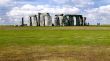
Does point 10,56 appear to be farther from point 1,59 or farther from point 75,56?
point 75,56

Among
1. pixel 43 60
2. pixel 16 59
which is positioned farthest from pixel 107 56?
pixel 16 59

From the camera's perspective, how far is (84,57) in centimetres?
2452

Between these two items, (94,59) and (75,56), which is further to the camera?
(75,56)

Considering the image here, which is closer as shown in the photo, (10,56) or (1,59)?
(1,59)

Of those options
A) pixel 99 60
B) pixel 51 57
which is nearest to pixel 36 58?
pixel 51 57

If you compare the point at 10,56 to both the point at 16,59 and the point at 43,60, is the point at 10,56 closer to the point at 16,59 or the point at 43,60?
the point at 16,59

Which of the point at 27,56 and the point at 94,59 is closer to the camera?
the point at 94,59

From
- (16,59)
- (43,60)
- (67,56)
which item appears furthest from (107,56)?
(16,59)

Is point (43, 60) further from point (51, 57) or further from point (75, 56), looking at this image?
point (75, 56)

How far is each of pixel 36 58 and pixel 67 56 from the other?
240 centimetres

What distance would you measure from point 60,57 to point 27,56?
8.44 feet

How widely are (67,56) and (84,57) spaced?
4.49ft

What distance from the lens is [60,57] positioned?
80.5 feet

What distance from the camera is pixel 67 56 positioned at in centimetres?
2517
